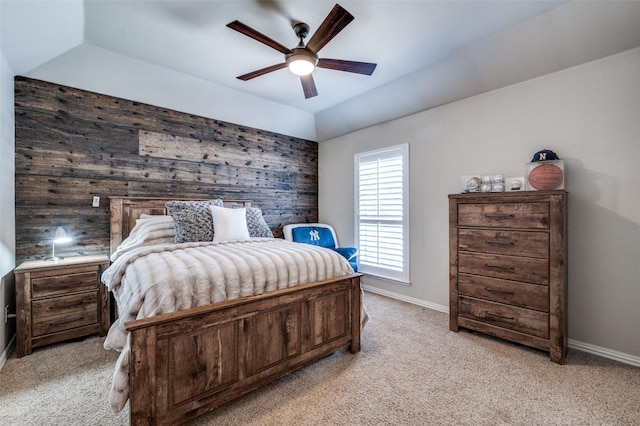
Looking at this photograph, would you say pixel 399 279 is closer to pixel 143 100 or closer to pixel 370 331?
pixel 370 331

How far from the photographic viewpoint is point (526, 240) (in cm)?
235

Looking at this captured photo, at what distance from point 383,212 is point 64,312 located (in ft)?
11.6

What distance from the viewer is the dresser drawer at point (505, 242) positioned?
2275 mm

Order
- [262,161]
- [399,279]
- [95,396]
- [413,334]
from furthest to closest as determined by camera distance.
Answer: [262,161] < [399,279] < [413,334] < [95,396]

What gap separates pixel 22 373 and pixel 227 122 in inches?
123

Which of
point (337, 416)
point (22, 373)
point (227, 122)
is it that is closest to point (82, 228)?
point (22, 373)

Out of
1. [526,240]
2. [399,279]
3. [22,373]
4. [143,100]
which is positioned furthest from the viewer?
[399,279]

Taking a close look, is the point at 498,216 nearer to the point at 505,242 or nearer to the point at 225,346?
the point at 505,242

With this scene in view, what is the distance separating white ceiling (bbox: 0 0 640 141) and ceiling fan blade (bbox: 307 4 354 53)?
0.32 m

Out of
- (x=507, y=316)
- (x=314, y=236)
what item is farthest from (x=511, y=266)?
(x=314, y=236)

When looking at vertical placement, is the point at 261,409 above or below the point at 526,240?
below

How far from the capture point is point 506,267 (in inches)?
96.3

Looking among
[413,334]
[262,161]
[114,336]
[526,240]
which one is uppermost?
[262,161]

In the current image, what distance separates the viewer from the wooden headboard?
296 cm
